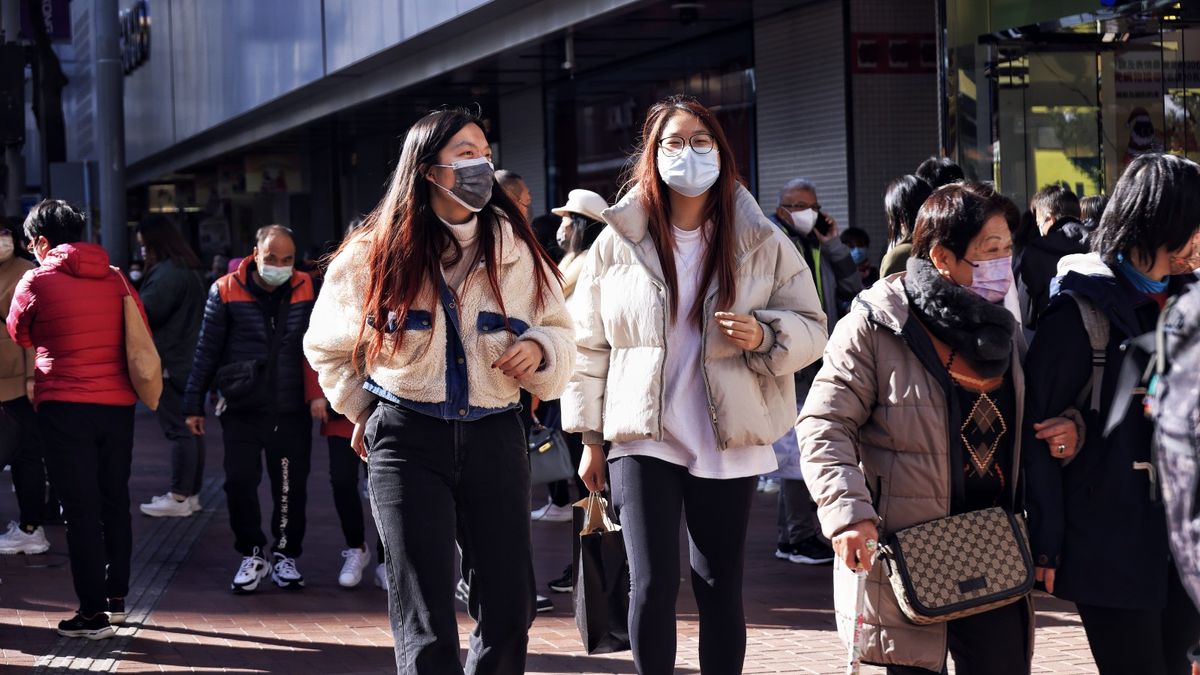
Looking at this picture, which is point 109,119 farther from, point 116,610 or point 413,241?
point 413,241

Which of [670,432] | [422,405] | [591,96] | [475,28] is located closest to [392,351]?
[422,405]

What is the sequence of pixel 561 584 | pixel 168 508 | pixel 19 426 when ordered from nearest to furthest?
1. pixel 561 584
2. pixel 19 426
3. pixel 168 508

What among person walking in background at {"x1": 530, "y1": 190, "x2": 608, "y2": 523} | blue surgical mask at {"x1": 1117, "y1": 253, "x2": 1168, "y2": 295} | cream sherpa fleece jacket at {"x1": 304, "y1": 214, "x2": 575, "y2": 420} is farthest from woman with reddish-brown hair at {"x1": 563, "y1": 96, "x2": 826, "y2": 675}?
person walking in background at {"x1": 530, "y1": 190, "x2": 608, "y2": 523}

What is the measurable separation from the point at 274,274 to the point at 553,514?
3.04m

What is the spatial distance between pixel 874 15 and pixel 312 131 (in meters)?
15.2

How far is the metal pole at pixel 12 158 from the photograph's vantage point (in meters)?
21.2

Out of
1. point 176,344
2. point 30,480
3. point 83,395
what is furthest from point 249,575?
point 176,344

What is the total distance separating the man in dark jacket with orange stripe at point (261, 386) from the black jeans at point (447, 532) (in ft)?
12.5

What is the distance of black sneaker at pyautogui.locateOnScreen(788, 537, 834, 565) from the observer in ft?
28.6

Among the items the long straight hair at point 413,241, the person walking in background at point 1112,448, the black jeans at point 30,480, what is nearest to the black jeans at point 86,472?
the black jeans at point 30,480

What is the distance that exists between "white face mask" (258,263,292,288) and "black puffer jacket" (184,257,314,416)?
7cm

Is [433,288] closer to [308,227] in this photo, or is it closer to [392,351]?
[392,351]

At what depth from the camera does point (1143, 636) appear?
399 centimetres

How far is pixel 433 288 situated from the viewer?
4438 mm
